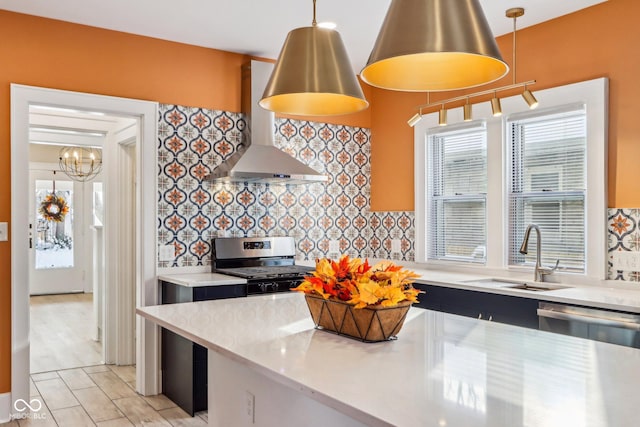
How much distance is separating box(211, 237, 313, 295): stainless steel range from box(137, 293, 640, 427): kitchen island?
1.55m

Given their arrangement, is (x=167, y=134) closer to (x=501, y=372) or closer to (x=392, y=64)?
(x=392, y=64)

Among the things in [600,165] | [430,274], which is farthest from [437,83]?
[430,274]

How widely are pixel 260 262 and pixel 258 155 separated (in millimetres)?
884

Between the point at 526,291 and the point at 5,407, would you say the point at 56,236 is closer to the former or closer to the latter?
the point at 5,407

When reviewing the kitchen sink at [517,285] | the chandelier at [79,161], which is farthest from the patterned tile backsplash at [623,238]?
the chandelier at [79,161]

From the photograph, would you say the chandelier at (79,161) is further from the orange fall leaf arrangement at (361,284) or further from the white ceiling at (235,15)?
the orange fall leaf arrangement at (361,284)

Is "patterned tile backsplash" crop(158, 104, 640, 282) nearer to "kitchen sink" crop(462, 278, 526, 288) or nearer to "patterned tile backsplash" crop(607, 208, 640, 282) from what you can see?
"patterned tile backsplash" crop(607, 208, 640, 282)

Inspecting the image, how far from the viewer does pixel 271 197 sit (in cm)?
453

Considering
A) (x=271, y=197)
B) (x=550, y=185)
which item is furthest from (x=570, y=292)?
(x=271, y=197)

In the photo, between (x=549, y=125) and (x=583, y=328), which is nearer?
(x=583, y=328)

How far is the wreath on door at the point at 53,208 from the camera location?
366 inches

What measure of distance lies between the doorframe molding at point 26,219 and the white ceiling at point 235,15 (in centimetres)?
51

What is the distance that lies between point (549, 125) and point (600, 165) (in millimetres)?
481

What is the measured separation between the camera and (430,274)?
4023mm
